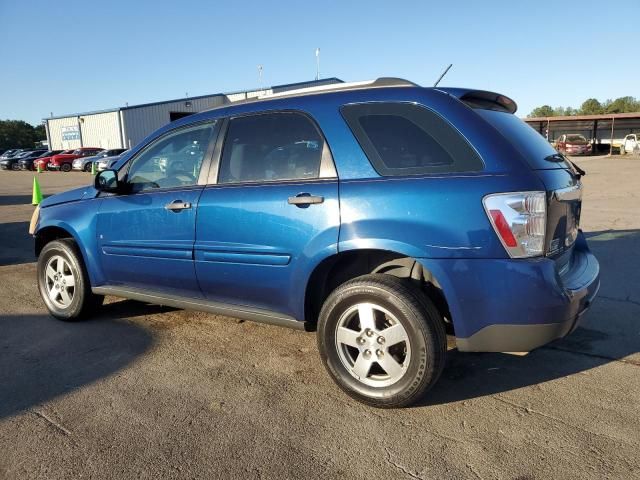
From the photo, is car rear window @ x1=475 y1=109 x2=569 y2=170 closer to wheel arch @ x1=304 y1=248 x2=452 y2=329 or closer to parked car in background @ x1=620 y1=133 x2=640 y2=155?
wheel arch @ x1=304 y1=248 x2=452 y2=329

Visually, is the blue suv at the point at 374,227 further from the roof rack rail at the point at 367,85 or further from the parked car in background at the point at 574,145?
the parked car in background at the point at 574,145

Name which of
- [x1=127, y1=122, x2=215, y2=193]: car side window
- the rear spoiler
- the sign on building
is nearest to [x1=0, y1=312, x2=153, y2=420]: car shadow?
[x1=127, y1=122, x2=215, y2=193]: car side window

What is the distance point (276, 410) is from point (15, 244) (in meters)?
7.31

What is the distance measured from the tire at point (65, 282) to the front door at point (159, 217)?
367 millimetres

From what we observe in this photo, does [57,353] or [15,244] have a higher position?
[15,244]

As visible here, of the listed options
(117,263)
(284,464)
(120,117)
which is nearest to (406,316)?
(284,464)

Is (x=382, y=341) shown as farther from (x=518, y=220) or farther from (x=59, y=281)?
(x=59, y=281)

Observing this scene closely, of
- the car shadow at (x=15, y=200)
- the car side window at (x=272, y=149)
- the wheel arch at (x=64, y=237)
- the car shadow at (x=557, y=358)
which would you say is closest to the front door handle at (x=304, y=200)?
the car side window at (x=272, y=149)

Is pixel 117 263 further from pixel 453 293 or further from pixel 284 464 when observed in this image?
pixel 453 293

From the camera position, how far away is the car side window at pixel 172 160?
3.71m

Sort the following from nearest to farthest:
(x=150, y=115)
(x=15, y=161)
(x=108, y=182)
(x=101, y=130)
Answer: (x=108, y=182), (x=15, y=161), (x=150, y=115), (x=101, y=130)

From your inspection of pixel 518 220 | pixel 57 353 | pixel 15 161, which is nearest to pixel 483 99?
pixel 518 220

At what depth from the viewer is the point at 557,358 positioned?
3543 millimetres

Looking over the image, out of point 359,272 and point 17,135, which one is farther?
point 17,135
